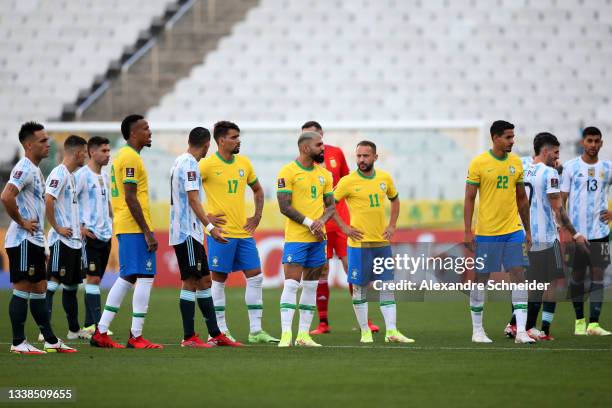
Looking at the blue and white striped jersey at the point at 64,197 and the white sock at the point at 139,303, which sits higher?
the blue and white striped jersey at the point at 64,197

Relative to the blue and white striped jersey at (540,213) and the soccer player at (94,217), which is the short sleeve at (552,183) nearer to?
the blue and white striped jersey at (540,213)

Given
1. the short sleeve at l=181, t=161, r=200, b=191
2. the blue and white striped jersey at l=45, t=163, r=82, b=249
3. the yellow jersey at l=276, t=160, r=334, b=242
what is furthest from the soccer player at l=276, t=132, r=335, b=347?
the blue and white striped jersey at l=45, t=163, r=82, b=249

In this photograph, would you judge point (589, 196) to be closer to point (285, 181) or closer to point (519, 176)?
point (519, 176)

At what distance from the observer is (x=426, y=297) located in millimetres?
14062

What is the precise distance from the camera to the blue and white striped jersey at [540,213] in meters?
12.5

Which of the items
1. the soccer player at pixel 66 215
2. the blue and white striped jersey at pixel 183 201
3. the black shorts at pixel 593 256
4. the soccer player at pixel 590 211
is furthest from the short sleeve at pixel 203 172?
the black shorts at pixel 593 256

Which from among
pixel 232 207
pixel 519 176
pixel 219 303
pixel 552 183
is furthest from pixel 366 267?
pixel 552 183

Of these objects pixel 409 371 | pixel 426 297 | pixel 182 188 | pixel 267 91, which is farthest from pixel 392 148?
pixel 409 371

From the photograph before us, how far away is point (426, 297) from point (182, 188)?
4299mm

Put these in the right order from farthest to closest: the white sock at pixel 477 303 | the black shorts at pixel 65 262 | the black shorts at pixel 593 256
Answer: the black shorts at pixel 593 256
the black shorts at pixel 65 262
the white sock at pixel 477 303

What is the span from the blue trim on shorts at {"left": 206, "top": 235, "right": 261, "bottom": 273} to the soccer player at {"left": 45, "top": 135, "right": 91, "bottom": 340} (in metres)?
1.55

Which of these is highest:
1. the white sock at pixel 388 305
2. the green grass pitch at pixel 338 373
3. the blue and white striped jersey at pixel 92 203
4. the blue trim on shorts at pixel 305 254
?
the blue and white striped jersey at pixel 92 203

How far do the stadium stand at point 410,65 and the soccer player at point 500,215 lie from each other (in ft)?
49.0

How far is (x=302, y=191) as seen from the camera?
1145 centimetres
